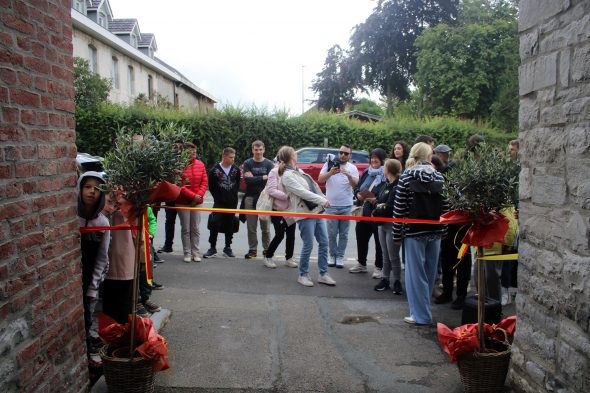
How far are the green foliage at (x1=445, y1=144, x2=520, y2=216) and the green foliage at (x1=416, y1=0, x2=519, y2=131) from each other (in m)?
28.0

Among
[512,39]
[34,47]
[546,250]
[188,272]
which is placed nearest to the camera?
[34,47]

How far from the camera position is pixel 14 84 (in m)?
2.60

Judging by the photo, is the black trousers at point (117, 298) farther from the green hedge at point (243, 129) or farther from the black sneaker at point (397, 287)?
the green hedge at point (243, 129)

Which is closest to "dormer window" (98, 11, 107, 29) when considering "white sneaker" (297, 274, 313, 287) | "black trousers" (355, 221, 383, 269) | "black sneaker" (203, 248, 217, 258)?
"black sneaker" (203, 248, 217, 258)

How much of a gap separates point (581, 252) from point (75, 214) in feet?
10.7

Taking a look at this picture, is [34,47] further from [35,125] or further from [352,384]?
[352,384]

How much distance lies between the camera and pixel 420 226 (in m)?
5.20

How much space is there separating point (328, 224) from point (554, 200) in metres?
5.05

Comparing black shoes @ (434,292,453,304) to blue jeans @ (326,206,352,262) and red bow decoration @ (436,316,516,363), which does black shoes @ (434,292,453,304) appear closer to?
blue jeans @ (326,206,352,262)

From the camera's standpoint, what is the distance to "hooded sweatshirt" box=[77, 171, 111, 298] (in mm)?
3822

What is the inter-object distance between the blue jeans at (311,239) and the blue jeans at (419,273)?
159cm

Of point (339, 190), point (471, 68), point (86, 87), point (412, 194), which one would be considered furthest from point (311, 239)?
point (471, 68)

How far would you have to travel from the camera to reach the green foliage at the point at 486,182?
3.60m

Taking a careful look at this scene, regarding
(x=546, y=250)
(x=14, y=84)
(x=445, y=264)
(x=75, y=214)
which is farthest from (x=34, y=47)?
(x=445, y=264)
